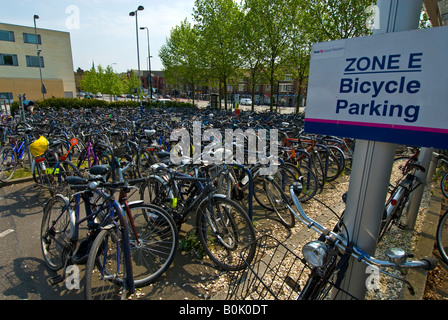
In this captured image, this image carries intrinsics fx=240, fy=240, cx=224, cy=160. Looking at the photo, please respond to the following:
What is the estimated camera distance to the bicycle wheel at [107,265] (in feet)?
6.83

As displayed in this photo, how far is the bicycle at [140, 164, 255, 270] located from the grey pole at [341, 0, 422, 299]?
3.92 feet

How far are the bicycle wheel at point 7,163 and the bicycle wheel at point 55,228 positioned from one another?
12.3 feet

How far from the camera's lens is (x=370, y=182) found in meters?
1.46

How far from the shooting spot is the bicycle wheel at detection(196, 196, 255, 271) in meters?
2.83

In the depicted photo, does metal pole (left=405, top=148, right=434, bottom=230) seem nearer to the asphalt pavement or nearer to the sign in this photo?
the sign

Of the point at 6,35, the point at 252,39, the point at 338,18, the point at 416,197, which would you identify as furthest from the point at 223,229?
the point at 6,35

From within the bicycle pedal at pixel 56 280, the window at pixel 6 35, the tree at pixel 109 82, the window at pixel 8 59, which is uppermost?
the window at pixel 6 35

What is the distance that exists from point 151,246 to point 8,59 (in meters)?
46.3

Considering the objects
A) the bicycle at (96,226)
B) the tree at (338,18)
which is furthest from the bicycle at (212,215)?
the tree at (338,18)

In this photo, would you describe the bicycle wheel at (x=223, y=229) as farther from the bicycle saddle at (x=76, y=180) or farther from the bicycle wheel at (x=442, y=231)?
the bicycle wheel at (x=442, y=231)

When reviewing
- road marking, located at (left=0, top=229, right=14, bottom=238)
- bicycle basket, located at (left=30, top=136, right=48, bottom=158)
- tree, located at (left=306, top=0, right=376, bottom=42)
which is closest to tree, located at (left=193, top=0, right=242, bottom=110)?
tree, located at (left=306, top=0, right=376, bottom=42)

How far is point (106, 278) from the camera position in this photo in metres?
2.37

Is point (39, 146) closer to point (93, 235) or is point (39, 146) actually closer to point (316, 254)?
point (93, 235)
